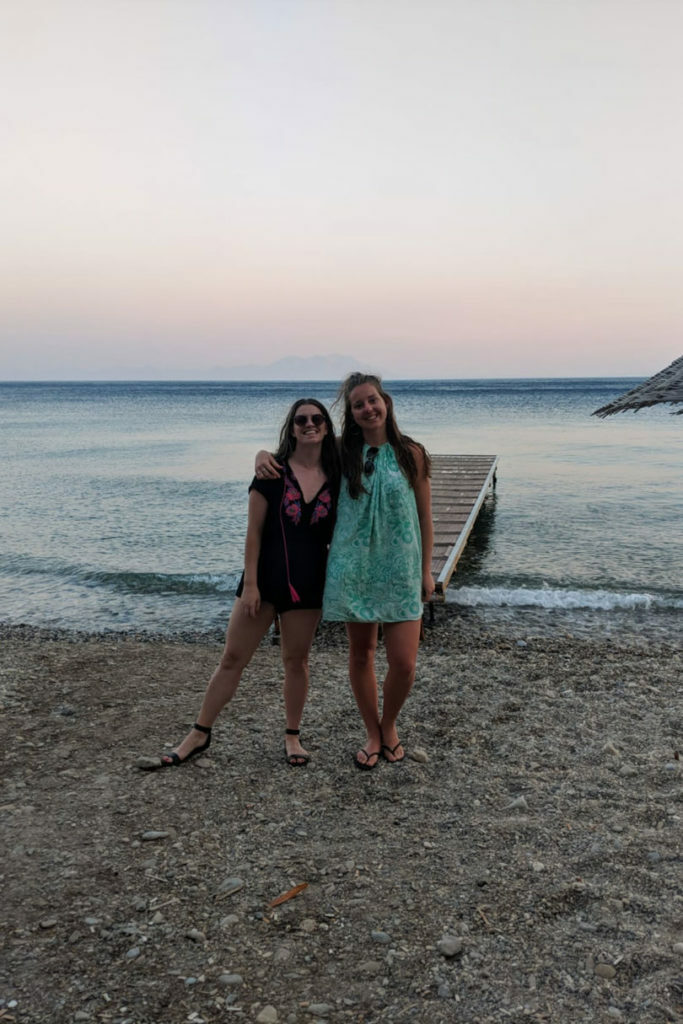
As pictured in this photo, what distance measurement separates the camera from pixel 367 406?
3938 millimetres

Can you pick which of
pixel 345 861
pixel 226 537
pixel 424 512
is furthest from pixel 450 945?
pixel 226 537

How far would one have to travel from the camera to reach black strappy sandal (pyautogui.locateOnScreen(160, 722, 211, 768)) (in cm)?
456

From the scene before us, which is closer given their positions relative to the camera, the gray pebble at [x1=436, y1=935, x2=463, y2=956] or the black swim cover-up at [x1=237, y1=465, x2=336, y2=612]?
the gray pebble at [x1=436, y1=935, x2=463, y2=956]

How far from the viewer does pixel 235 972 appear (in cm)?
292

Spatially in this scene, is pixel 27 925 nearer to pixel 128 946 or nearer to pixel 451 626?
pixel 128 946

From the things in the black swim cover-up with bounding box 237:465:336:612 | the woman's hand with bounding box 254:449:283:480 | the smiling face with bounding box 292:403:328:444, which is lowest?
the black swim cover-up with bounding box 237:465:336:612

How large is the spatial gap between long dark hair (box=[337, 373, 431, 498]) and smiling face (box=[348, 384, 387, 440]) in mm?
31

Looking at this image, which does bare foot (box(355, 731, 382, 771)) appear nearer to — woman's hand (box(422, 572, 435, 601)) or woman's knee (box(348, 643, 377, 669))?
woman's knee (box(348, 643, 377, 669))

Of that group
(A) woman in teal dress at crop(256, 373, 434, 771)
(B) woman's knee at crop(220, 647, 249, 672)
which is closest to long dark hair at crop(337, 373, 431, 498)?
(A) woman in teal dress at crop(256, 373, 434, 771)

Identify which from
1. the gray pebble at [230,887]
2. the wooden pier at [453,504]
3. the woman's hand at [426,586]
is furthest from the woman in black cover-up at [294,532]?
the wooden pier at [453,504]

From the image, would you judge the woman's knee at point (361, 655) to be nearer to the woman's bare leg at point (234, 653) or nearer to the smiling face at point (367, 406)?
the woman's bare leg at point (234, 653)

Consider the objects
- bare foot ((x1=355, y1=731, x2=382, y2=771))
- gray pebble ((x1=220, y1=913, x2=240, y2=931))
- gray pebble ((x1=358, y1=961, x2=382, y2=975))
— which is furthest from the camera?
bare foot ((x1=355, y1=731, x2=382, y2=771))

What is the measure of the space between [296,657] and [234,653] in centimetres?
35

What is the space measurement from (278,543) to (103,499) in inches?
562
